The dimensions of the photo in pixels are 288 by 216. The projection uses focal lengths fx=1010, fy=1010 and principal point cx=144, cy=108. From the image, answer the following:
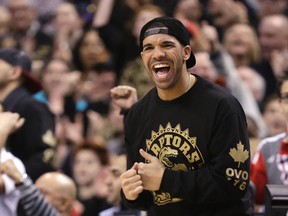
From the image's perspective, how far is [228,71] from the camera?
328 inches

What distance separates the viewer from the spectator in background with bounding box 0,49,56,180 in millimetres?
6664

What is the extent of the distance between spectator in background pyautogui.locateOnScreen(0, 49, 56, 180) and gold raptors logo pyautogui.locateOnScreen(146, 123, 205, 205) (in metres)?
2.15

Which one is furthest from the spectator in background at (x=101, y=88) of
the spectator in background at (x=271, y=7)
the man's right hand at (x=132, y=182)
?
the man's right hand at (x=132, y=182)

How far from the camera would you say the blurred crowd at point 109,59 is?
7.96 m

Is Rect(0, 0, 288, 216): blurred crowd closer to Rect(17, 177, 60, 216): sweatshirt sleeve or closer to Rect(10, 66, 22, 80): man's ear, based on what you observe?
Rect(10, 66, 22, 80): man's ear

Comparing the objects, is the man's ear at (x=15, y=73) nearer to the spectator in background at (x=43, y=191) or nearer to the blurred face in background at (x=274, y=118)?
the spectator in background at (x=43, y=191)

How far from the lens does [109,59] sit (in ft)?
31.8

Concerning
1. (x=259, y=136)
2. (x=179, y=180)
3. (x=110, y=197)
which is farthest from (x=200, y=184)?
(x=259, y=136)

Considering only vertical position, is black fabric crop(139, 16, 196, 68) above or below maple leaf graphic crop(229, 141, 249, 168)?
above

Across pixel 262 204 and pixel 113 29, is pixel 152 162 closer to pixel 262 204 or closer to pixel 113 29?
pixel 262 204

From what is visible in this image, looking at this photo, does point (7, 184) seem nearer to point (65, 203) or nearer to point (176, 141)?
point (65, 203)

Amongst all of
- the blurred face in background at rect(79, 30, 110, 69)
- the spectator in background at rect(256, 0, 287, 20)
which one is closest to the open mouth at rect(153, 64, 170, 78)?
the blurred face in background at rect(79, 30, 110, 69)

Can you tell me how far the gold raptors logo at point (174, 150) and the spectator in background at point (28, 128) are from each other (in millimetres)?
2145

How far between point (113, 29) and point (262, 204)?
443 centimetres
